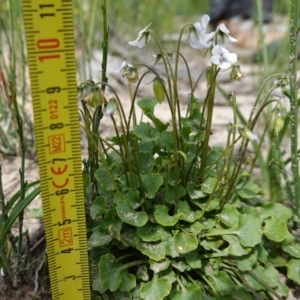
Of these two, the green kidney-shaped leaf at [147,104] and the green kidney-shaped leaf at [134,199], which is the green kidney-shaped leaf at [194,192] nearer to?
the green kidney-shaped leaf at [134,199]

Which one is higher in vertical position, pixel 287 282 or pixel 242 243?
pixel 242 243

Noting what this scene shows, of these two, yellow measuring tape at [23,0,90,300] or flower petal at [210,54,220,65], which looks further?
flower petal at [210,54,220,65]

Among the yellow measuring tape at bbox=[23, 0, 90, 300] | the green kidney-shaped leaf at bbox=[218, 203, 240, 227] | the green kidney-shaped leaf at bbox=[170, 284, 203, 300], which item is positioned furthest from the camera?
the green kidney-shaped leaf at bbox=[218, 203, 240, 227]

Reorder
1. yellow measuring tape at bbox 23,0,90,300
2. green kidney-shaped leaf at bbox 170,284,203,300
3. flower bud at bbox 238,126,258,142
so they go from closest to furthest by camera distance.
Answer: yellow measuring tape at bbox 23,0,90,300, flower bud at bbox 238,126,258,142, green kidney-shaped leaf at bbox 170,284,203,300

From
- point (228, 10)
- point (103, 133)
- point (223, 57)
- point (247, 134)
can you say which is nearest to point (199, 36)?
point (223, 57)

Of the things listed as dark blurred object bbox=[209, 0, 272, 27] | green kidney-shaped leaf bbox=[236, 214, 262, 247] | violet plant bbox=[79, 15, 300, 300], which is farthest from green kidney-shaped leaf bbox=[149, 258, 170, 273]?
dark blurred object bbox=[209, 0, 272, 27]

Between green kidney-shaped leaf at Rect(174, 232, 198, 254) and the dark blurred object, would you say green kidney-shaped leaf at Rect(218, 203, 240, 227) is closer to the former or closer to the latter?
green kidney-shaped leaf at Rect(174, 232, 198, 254)

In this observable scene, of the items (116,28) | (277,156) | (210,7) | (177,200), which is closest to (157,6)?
(116,28)

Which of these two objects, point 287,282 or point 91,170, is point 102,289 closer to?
point 91,170
